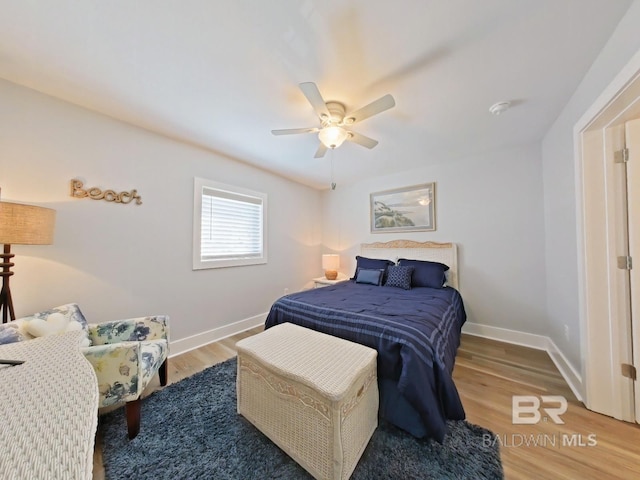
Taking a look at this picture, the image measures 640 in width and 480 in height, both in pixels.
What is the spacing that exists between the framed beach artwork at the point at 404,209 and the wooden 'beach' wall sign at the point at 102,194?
3215 mm

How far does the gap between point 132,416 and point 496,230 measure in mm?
3911

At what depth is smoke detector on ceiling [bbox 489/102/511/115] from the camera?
6.57 feet

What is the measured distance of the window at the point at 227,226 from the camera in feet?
9.52

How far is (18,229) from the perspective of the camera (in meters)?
1.47

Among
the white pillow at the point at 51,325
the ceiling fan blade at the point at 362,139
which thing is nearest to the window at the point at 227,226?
the white pillow at the point at 51,325

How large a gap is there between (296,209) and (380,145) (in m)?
1.93

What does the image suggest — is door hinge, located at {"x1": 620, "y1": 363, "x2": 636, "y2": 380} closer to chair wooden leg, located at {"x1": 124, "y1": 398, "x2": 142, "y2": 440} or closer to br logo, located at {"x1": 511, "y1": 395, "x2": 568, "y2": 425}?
br logo, located at {"x1": 511, "y1": 395, "x2": 568, "y2": 425}

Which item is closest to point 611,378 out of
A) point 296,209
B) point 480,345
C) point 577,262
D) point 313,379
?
point 577,262

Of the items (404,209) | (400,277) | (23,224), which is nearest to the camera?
(23,224)

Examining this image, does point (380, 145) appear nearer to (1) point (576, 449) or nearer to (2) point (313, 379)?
(2) point (313, 379)

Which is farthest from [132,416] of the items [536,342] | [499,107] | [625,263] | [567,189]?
[536,342]

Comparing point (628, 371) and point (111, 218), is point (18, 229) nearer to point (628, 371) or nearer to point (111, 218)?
point (111, 218)

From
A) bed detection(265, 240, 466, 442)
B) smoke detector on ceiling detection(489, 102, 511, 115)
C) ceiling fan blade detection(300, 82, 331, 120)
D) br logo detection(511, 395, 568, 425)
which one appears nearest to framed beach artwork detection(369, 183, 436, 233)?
bed detection(265, 240, 466, 442)

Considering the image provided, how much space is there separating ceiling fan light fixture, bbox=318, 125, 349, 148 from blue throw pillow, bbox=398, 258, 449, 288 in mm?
2007
